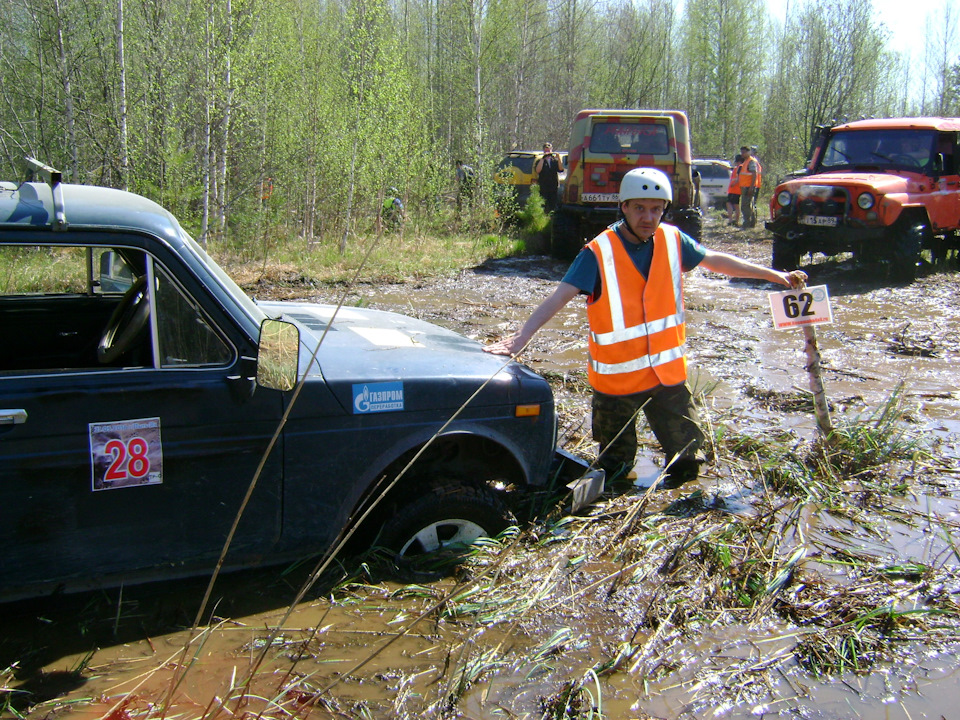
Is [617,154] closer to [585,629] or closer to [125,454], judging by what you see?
[585,629]

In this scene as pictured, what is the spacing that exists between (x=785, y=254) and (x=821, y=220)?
2.95 feet

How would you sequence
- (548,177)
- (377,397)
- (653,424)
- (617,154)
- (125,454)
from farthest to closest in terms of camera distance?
(548,177), (617,154), (653,424), (377,397), (125,454)

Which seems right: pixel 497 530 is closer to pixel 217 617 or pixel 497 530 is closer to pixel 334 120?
pixel 217 617

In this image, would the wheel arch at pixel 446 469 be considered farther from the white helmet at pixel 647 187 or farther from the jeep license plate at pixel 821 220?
the jeep license plate at pixel 821 220

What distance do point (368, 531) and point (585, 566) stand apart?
0.99 metres

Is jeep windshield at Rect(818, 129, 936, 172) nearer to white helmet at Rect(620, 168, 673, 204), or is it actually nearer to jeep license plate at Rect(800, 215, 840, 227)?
jeep license plate at Rect(800, 215, 840, 227)

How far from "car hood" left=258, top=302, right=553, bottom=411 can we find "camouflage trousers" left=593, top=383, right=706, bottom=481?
3.27 feet

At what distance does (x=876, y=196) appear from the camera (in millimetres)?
10992

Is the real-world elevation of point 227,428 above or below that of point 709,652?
above

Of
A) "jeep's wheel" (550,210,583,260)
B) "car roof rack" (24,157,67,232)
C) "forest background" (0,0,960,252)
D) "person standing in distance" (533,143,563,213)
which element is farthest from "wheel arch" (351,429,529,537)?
"person standing in distance" (533,143,563,213)

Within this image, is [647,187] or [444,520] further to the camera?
[647,187]

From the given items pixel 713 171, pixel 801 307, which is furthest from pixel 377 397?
pixel 713 171

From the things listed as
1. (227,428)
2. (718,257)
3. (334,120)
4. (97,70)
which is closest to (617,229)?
(718,257)

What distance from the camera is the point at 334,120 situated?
548 inches
